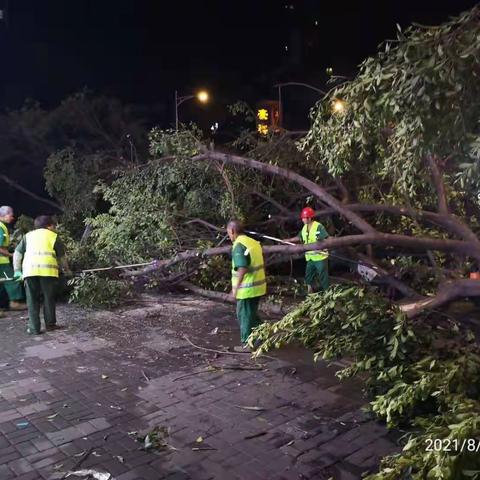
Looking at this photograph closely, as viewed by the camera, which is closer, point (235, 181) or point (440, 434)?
point (440, 434)

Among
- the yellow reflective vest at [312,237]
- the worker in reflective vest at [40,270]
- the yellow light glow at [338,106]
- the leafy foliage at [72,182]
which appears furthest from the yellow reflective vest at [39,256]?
the yellow light glow at [338,106]

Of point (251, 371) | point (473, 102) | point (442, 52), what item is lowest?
point (251, 371)

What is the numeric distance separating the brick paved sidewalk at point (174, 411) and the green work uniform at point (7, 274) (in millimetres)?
1507

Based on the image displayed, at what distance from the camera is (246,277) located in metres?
5.77

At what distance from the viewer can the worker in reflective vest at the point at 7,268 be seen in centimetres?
757

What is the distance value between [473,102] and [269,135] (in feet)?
19.3

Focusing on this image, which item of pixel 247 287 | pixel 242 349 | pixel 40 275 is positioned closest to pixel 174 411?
pixel 242 349

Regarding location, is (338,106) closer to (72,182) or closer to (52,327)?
(52,327)

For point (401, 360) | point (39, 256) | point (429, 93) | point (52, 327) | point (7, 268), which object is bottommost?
point (52, 327)

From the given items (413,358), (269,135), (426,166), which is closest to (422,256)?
(269,135)

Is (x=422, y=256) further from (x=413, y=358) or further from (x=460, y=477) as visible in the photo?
(x=460, y=477)

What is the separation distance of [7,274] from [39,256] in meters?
1.57

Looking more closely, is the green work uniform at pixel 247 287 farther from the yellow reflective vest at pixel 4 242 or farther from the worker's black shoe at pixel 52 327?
the yellow reflective vest at pixel 4 242

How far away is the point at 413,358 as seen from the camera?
3906mm
